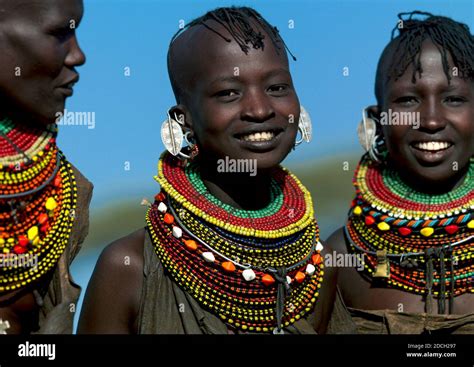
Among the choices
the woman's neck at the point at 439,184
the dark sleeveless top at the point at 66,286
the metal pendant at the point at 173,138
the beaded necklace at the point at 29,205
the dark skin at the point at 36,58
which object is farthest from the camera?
the woman's neck at the point at 439,184

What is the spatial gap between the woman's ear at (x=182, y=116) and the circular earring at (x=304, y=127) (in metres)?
0.53

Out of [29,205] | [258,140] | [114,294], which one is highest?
[258,140]

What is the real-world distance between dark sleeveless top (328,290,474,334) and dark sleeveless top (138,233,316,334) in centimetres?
73

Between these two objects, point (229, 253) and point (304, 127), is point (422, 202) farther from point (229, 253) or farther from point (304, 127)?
point (229, 253)

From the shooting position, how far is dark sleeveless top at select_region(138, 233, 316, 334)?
4.67 m

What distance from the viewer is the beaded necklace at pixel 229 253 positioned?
4.65 m

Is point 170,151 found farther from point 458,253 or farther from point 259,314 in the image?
point 458,253

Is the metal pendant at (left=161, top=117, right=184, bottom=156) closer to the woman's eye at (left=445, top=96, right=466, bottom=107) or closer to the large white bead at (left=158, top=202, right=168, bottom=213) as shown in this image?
the large white bead at (left=158, top=202, right=168, bottom=213)

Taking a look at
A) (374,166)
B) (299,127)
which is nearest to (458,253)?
(374,166)

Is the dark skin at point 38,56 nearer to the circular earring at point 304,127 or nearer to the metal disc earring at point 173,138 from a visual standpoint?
the metal disc earring at point 173,138

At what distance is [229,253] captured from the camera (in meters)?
4.66

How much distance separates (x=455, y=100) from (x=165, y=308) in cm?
182

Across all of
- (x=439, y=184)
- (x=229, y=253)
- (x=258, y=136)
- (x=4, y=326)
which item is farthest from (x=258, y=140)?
(x=4, y=326)

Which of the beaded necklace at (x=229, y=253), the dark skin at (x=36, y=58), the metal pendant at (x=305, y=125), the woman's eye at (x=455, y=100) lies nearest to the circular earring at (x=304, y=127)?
the metal pendant at (x=305, y=125)
